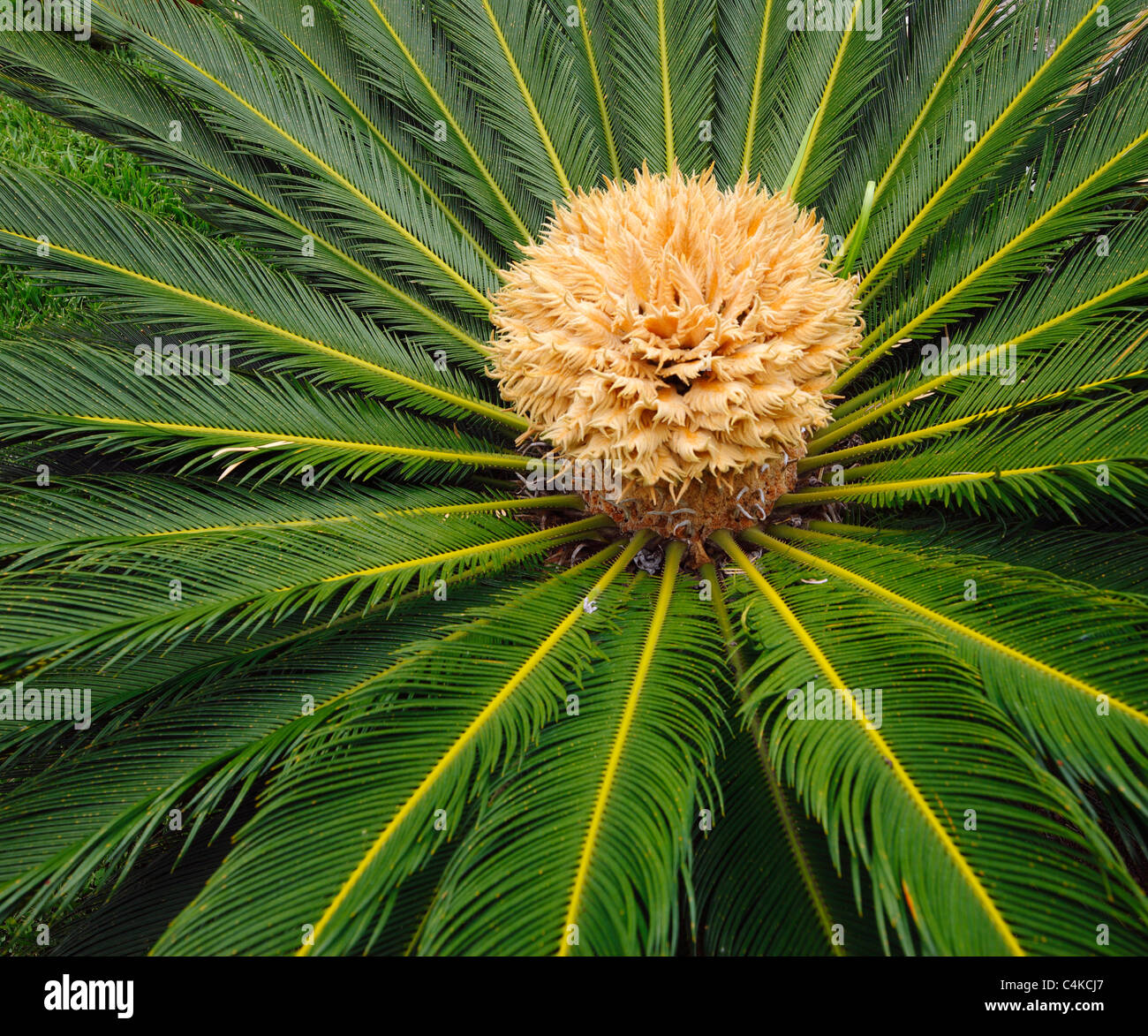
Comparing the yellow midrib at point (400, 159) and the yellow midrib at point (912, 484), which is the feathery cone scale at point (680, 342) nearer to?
the yellow midrib at point (912, 484)

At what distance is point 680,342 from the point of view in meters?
1.96

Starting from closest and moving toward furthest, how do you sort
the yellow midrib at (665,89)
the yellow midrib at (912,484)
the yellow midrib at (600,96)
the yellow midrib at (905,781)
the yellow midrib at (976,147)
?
the yellow midrib at (905,781) → the yellow midrib at (912,484) → the yellow midrib at (976,147) → the yellow midrib at (665,89) → the yellow midrib at (600,96)

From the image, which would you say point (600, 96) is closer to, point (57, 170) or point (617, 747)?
point (617, 747)

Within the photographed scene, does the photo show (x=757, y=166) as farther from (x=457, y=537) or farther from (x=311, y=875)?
(x=311, y=875)

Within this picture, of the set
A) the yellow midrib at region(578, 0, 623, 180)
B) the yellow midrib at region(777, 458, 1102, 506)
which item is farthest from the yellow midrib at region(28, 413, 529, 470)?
the yellow midrib at region(578, 0, 623, 180)

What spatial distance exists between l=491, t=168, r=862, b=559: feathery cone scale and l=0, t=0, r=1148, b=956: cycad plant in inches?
0.6

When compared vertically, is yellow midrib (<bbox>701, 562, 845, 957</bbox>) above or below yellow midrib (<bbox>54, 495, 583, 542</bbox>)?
below

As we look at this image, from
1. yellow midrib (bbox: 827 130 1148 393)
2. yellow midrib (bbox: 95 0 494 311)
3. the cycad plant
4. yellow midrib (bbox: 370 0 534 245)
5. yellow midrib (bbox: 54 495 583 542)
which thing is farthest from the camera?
yellow midrib (bbox: 370 0 534 245)

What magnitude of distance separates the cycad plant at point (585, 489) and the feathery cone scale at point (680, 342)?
1 centimetres

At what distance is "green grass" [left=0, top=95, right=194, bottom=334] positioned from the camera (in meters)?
3.88

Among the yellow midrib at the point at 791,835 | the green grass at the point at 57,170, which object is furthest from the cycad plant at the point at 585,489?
A: the green grass at the point at 57,170

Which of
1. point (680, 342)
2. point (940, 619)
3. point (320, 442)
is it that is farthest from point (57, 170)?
point (940, 619)

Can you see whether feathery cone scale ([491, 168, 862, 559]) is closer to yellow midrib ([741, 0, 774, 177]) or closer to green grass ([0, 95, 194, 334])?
yellow midrib ([741, 0, 774, 177])

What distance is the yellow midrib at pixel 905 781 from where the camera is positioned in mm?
1207
